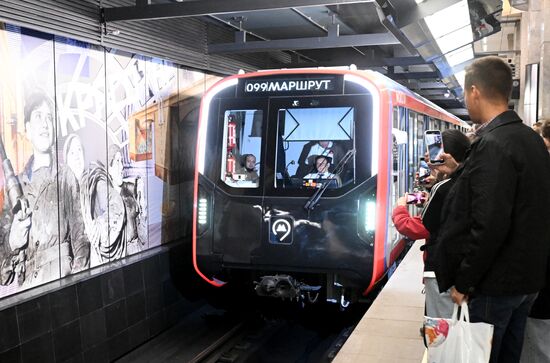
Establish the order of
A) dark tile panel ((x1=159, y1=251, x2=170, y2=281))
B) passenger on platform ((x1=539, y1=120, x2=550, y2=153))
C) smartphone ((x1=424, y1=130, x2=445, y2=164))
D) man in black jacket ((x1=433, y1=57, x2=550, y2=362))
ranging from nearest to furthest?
man in black jacket ((x1=433, y1=57, x2=550, y2=362)) → smartphone ((x1=424, y1=130, x2=445, y2=164)) → passenger on platform ((x1=539, y1=120, x2=550, y2=153)) → dark tile panel ((x1=159, y1=251, x2=170, y2=281))

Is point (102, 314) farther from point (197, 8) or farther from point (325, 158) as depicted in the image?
point (197, 8)

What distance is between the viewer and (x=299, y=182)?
6352 mm

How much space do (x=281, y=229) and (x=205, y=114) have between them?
1527 mm

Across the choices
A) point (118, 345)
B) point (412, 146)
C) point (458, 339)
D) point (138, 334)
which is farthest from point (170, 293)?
point (458, 339)

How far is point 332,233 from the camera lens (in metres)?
6.16

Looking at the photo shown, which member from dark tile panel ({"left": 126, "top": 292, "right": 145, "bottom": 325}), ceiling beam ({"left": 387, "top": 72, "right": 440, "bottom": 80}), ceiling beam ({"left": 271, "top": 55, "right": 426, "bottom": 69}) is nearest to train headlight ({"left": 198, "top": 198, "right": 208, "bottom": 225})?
dark tile panel ({"left": 126, "top": 292, "right": 145, "bottom": 325})

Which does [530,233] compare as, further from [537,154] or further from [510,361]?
[510,361]

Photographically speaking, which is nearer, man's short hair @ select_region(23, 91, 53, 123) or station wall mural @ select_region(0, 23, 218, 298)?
station wall mural @ select_region(0, 23, 218, 298)

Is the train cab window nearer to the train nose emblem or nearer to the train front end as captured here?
the train front end

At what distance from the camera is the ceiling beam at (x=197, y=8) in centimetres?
568

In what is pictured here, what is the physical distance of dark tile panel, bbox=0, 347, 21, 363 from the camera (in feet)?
15.6

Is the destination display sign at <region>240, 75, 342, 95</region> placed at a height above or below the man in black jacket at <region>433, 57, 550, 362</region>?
above

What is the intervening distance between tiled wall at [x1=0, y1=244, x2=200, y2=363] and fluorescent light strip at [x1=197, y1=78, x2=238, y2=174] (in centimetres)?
136

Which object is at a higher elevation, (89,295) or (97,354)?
(89,295)
